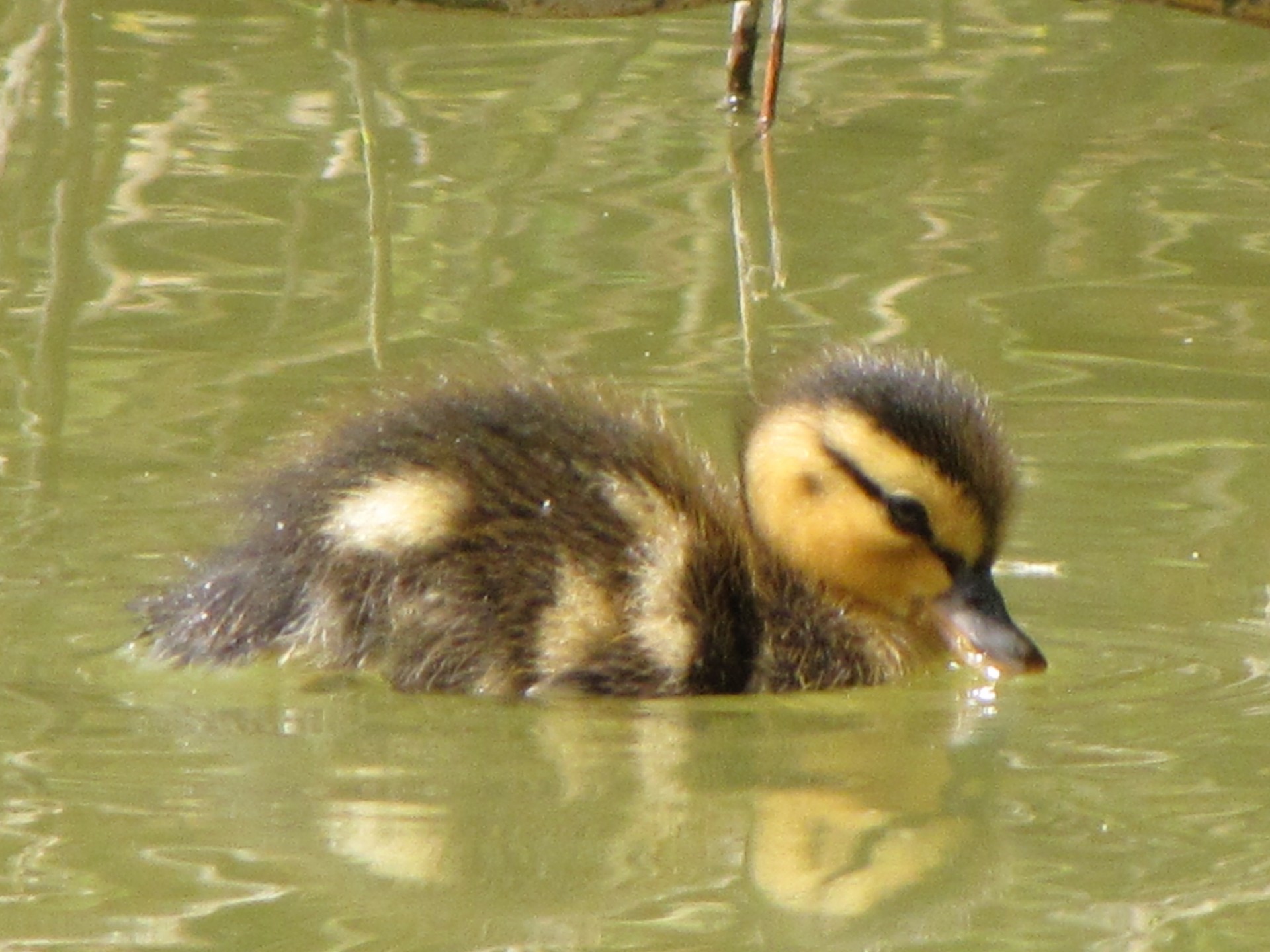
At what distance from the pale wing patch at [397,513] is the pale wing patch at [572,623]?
0.17 m

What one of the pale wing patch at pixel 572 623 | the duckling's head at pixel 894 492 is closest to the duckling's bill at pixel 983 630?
the duckling's head at pixel 894 492

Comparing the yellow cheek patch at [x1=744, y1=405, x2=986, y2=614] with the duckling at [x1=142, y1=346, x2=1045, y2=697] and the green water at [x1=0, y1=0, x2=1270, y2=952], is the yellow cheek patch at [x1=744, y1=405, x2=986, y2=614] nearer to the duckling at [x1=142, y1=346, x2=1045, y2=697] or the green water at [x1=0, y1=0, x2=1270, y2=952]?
the duckling at [x1=142, y1=346, x2=1045, y2=697]

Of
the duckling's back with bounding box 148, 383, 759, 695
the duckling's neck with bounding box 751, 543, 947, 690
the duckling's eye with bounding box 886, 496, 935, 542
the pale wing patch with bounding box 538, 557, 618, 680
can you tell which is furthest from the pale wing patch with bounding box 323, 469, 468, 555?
the duckling's eye with bounding box 886, 496, 935, 542

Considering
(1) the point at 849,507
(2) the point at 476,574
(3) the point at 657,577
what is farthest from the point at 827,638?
(2) the point at 476,574

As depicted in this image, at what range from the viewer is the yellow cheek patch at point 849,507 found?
12.1 ft

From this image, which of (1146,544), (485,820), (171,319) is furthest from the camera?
(171,319)

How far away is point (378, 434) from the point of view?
366 centimetres

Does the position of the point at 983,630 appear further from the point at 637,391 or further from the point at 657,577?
the point at 637,391

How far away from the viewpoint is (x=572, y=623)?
3.56m

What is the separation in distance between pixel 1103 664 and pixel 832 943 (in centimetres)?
114

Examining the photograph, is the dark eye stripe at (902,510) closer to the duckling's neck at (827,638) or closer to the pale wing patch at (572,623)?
the duckling's neck at (827,638)

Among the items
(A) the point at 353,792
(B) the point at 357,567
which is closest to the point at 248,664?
(B) the point at 357,567

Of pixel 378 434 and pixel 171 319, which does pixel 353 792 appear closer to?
pixel 378 434

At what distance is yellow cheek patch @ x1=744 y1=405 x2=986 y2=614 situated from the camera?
12.1ft
